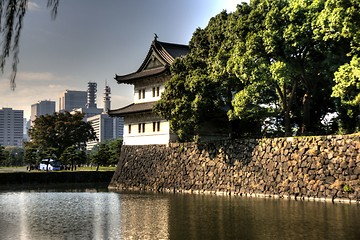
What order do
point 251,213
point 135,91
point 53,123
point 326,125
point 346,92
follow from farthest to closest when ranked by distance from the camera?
point 53,123, point 135,91, point 326,125, point 346,92, point 251,213

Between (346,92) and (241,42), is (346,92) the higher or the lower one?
the lower one

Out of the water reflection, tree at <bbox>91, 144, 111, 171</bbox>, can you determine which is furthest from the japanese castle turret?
the water reflection

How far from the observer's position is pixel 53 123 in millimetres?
73312

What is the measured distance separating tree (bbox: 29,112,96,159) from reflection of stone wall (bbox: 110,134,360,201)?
33.5 m

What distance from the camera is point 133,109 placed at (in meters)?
42.9

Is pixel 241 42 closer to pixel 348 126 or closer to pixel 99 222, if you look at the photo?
pixel 348 126

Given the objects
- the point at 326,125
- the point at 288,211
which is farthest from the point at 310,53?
the point at 288,211

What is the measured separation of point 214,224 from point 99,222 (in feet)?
16.6

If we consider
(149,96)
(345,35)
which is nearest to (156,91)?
(149,96)

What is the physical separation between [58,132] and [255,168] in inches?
1936

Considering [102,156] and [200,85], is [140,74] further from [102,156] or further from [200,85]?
[102,156]

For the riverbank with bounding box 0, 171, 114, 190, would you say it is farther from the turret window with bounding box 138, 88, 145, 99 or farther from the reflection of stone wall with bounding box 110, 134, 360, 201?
the turret window with bounding box 138, 88, 145, 99

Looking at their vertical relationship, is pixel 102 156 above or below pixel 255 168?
above

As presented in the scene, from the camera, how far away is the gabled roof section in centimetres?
4084
